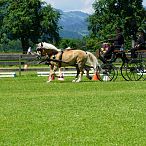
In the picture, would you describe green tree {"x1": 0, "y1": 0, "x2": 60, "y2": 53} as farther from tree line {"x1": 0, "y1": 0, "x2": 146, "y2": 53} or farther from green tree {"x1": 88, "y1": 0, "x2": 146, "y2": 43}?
green tree {"x1": 88, "y1": 0, "x2": 146, "y2": 43}

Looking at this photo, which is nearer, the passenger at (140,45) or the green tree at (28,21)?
the passenger at (140,45)

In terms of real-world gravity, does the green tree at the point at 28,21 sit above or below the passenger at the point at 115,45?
above

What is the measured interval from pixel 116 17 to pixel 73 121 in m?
65.9

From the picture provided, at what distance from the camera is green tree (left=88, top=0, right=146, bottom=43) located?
74.2 meters

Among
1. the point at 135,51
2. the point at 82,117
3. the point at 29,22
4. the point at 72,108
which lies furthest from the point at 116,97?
the point at 29,22

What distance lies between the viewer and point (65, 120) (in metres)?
9.81

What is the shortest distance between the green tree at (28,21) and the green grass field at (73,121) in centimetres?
6401

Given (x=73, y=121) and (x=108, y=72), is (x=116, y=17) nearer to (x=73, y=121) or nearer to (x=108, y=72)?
(x=108, y=72)

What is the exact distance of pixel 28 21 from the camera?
252ft

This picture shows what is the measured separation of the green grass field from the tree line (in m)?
59.1

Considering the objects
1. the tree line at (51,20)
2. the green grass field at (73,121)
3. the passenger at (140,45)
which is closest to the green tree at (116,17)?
the tree line at (51,20)

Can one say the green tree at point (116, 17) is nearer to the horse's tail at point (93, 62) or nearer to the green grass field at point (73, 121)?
the horse's tail at point (93, 62)

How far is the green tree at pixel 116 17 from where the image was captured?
2921 inches

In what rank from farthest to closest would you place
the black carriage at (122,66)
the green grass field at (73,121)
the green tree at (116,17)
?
the green tree at (116,17) → the black carriage at (122,66) → the green grass field at (73,121)
